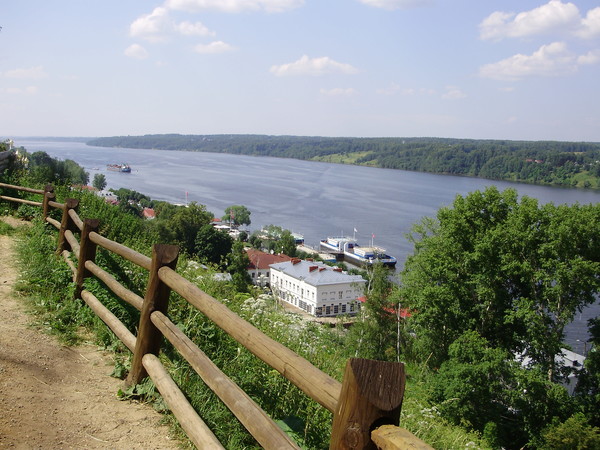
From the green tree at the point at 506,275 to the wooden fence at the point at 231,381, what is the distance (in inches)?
510

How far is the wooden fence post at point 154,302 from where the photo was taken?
3.10m

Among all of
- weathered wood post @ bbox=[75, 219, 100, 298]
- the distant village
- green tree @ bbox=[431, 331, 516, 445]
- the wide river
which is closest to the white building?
the distant village

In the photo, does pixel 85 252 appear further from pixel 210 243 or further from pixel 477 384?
pixel 210 243

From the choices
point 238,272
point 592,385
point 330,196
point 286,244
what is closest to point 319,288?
point 286,244

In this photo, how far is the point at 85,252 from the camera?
466 cm

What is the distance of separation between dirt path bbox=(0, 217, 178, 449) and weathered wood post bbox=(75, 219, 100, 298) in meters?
0.65

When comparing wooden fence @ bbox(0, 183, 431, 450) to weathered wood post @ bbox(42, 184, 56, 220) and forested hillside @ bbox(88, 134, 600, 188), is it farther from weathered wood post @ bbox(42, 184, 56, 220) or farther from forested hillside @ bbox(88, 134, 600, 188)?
forested hillside @ bbox(88, 134, 600, 188)

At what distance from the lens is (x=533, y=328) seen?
1470cm

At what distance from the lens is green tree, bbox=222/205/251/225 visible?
5812cm

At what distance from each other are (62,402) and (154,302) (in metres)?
0.73

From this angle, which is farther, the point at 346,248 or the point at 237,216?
the point at 237,216

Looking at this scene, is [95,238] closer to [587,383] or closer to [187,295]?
[187,295]

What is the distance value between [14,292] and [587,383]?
15072 mm

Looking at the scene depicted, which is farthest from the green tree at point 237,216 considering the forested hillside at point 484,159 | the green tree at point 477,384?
→ the forested hillside at point 484,159
